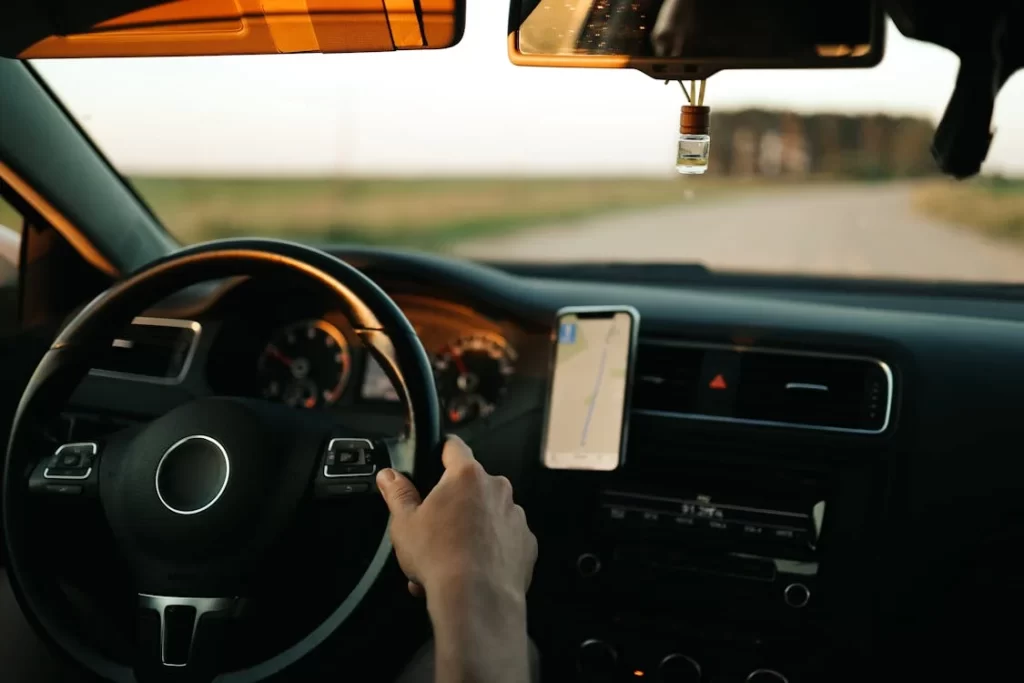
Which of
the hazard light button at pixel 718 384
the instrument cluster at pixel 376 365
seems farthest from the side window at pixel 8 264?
the hazard light button at pixel 718 384

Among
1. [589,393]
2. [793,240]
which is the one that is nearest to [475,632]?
[589,393]

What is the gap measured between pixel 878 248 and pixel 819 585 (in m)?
4.27

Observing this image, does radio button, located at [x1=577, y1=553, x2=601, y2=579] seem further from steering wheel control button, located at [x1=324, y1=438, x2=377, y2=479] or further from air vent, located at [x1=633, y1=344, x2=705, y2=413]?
steering wheel control button, located at [x1=324, y1=438, x2=377, y2=479]

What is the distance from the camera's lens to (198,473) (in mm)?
2215

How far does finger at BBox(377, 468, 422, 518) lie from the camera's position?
1.97m

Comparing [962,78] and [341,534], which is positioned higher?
[962,78]

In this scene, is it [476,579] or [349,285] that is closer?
[476,579]

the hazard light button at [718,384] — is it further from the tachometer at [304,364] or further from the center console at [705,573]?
the tachometer at [304,364]

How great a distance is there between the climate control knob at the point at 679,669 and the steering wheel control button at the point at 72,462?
160cm

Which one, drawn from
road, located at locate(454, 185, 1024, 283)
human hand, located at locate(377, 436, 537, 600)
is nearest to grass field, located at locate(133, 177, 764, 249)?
road, located at locate(454, 185, 1024, 283)

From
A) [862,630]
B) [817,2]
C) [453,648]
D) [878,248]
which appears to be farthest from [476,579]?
[878,248]

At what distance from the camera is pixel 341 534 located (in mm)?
2406

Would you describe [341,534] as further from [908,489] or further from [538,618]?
[908,489]

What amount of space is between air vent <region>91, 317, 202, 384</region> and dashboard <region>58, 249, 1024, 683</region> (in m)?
0.02
